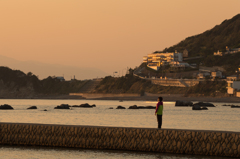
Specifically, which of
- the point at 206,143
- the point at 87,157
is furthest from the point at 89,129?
Result: the point at 206,143

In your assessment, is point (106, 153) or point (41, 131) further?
point (41, 131)

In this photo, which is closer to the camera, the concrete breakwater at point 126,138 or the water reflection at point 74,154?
the concrete breakwater at point 126,138

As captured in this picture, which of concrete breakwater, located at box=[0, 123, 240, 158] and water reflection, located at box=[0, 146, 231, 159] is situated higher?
concrete breakwater, located at box=[0, 123, 240, 158]

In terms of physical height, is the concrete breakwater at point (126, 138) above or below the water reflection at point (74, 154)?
above

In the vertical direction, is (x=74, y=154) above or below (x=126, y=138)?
below

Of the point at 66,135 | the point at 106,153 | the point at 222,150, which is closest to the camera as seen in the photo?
the point at 222,150

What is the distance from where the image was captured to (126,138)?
102ft

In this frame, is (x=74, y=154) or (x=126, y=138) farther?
(x=126, y=138)

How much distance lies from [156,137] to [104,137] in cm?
378

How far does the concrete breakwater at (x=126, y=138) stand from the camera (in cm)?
2883

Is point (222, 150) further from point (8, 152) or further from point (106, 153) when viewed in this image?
point (8, 152)

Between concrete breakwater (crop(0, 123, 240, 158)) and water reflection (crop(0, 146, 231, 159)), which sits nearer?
concrete breakwater (crop(0, 123, 240, 158))

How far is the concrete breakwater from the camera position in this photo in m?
28.8

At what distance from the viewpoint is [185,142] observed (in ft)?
96.9
